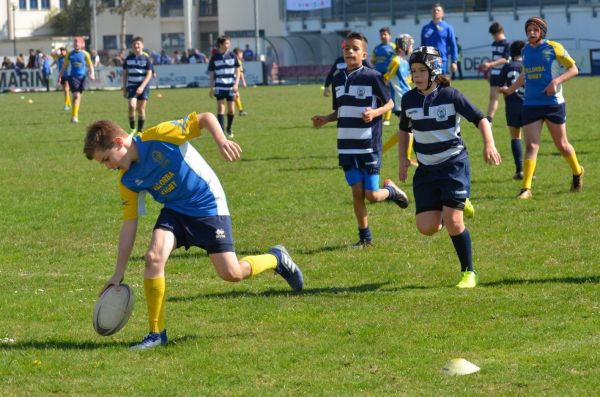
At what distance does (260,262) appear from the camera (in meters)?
7.79

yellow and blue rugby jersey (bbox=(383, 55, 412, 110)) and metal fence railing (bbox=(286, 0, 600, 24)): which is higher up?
metal fence railing (bbox=(286, 0, 600, 24))

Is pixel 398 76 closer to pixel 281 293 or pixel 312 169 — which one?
pixel 312 169

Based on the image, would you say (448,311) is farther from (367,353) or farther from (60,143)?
(60,143)

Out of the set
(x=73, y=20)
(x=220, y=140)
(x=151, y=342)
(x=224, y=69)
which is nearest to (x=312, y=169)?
(x=224, y=69)

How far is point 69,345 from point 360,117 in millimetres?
3952

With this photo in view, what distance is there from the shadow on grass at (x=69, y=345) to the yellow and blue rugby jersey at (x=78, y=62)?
21221 mm

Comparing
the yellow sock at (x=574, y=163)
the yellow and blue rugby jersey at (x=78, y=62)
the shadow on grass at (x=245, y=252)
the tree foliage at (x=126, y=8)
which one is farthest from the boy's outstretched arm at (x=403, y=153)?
the tree foliage at (x=126, y=8)

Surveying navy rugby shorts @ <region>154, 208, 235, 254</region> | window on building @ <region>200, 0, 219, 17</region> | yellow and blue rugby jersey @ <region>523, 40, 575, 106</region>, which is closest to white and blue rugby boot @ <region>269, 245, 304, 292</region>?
navy rugby shorts @ <region>154, 208, 235, 254</region>

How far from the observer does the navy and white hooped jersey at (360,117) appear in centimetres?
1009

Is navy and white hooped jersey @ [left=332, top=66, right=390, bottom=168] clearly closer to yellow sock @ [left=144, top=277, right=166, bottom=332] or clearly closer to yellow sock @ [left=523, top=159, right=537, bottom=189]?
yellow sock @ [left=523, top=159, right=537, bottom=189]

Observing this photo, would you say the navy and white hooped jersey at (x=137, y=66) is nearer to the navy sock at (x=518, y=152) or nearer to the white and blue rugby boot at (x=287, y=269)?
the navy sock at (x=518, y=152)

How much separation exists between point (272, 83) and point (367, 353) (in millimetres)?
51803

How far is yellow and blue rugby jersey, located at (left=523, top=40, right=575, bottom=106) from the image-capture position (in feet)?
41.7

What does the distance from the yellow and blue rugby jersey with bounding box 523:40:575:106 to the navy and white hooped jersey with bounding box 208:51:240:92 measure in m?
10.4
